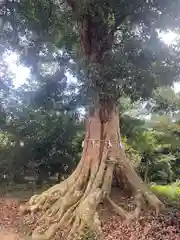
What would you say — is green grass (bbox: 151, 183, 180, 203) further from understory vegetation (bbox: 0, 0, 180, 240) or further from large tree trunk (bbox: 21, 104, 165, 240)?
large tree trunk (bbox: 21, 104, 165, 240)

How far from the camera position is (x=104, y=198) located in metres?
7.47

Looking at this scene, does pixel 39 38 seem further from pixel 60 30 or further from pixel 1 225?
pixel 1 225

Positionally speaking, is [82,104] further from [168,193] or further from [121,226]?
[168,193]

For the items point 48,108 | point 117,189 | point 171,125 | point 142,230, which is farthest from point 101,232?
point 171,125

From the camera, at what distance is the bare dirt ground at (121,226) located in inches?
241

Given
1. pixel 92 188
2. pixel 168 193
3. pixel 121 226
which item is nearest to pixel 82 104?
pixel 92 188

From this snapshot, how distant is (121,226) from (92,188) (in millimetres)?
1201

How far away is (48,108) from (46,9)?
298 centimetres

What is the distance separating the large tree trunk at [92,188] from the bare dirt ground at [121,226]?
20cm

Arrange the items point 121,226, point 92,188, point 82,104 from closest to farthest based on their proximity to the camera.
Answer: point 121,226 < point 92,188 < point 82,104

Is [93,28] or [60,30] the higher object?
[60,30]

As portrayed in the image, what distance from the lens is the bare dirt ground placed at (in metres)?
6.12

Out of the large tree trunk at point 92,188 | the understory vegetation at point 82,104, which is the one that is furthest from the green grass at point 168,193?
the large tree trunk at point 92,188

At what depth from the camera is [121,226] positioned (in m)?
6.61
